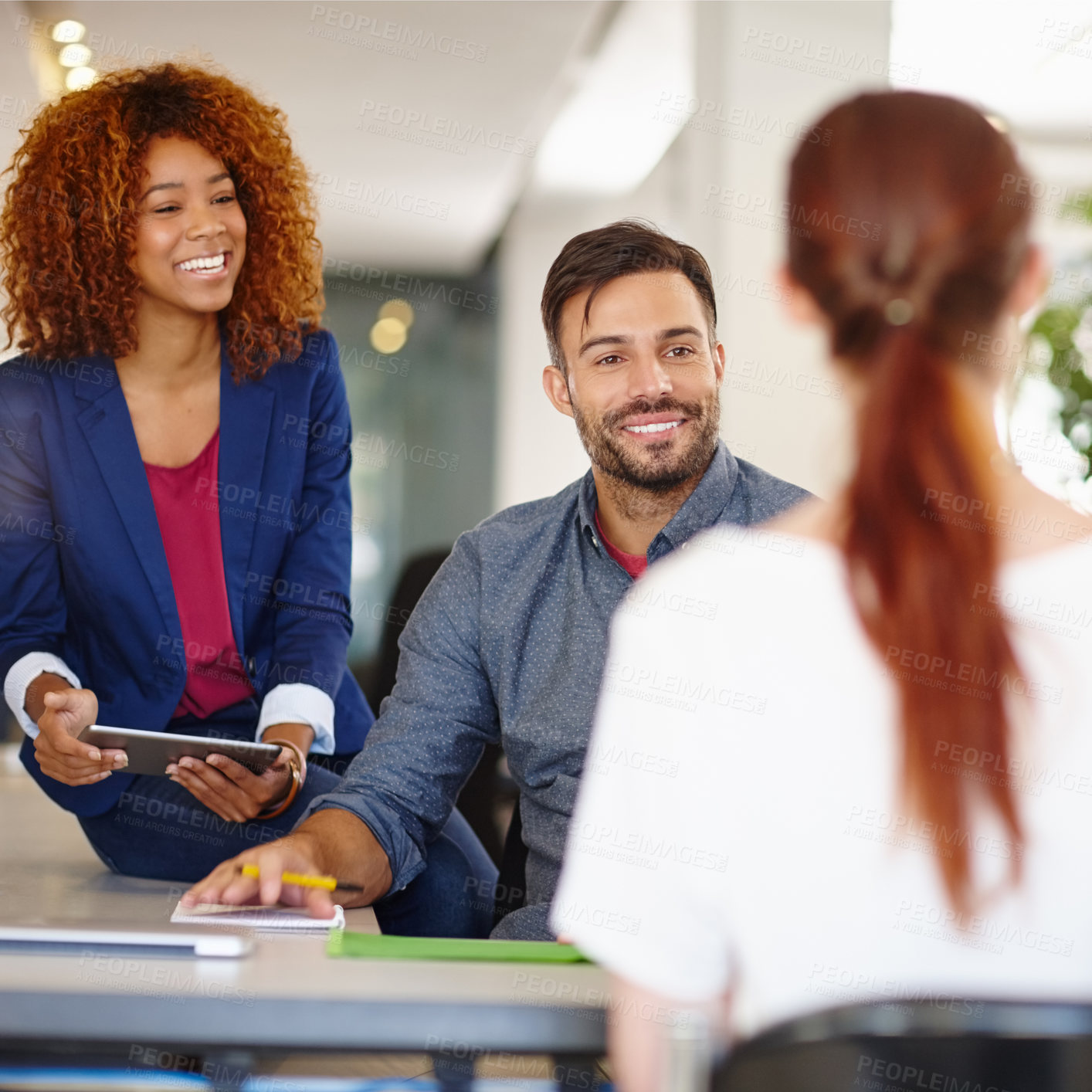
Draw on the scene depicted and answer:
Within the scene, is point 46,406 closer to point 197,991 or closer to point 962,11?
point 197,991

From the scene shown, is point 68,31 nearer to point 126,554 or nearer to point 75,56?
point 75,56

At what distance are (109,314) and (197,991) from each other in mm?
1510

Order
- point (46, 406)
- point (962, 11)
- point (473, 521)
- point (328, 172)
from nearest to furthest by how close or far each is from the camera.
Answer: point (46, 406) < point (962, 11) < point (328, 172) < point (473, 521)

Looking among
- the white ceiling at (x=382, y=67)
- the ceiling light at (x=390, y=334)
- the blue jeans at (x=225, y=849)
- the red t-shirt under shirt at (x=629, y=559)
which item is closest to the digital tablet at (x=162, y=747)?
the blue jeans at (x=225, y=849)

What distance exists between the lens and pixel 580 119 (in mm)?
5023

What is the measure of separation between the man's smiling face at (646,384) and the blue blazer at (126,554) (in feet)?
1.76

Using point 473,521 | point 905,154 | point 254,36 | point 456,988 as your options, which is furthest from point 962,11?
point 473,521

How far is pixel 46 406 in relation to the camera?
1.96 m

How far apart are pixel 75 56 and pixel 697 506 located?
328 cm

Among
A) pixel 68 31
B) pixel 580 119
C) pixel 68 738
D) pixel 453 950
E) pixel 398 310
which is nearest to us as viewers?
pixel 453 950

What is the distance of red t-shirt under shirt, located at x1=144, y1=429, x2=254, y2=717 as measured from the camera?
2002mm

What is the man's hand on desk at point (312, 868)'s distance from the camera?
4.10ft

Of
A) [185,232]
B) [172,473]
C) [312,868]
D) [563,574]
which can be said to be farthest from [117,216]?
[312,868]

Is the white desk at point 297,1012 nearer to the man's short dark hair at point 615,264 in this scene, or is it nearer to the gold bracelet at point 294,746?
the gold bracelet at point 294,746
